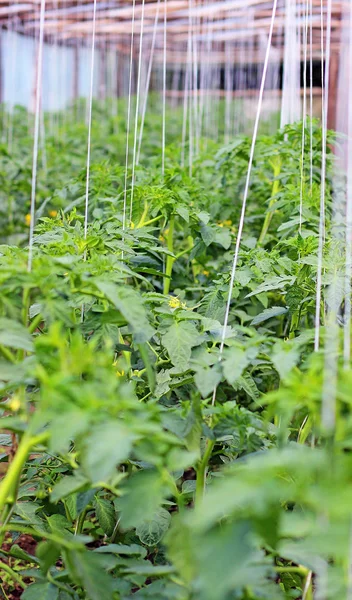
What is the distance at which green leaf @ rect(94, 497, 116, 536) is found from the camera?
1523 mm

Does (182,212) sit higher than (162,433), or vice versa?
(182,212)

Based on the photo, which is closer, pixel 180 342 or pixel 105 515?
pixel 180 342

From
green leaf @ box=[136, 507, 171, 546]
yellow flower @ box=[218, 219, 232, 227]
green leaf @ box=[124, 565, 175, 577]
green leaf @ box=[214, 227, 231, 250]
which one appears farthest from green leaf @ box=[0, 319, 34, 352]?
yellow flower @ box=[218, 219, 232, 227]

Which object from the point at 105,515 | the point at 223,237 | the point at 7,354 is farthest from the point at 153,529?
the point at 223,237

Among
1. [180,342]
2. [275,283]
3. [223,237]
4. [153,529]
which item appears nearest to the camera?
[180,342]

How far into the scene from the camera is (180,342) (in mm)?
1355

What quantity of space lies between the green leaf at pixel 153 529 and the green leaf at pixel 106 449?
2.04 ft

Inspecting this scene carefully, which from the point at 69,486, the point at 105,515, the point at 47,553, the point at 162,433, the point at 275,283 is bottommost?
the point at 105,515

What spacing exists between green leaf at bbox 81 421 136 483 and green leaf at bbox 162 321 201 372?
1.46 feet

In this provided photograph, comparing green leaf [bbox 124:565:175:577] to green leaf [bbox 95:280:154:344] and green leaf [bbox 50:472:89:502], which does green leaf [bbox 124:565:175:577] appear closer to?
green leaf [bbox 50:472:89:502]

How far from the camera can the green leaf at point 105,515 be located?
152 centimetres

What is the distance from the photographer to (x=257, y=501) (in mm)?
791

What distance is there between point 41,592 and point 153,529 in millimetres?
331

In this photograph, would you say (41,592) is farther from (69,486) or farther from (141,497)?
(141,497)
